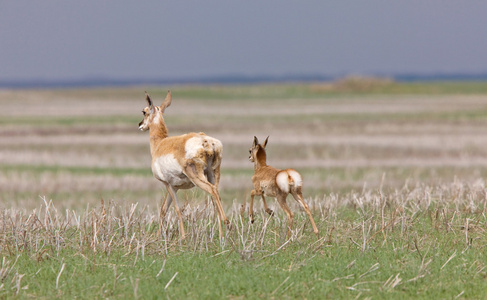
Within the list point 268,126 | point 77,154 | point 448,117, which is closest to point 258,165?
point 77,154

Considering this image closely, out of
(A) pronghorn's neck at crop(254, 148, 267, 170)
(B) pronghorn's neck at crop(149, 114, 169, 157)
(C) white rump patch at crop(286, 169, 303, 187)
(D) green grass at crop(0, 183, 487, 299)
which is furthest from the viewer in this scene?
(B) pronghorn's neck at crop(149, 114, 169, 157)

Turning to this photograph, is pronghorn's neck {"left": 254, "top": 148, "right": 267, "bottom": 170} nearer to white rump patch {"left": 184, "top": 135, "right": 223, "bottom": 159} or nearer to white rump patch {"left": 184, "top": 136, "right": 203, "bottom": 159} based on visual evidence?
white rump patch {"left": 184, "top": 135, "right": 223, "bottom": 159}

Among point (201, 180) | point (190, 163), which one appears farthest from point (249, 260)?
point (190, 163)

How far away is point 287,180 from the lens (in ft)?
27.2

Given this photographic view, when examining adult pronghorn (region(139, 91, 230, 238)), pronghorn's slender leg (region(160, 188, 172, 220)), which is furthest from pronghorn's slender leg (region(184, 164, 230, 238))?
pronghorn's slender leg (region(160, 188, 172, 220))

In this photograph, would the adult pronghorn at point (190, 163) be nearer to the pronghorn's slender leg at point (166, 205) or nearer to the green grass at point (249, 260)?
the pronghorn's slender leg at point (166, 205)

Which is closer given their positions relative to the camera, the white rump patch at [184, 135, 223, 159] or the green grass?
the green grass

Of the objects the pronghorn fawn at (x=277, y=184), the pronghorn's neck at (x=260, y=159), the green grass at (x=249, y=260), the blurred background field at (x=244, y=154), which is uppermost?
the pronghorn's neck at (x=260, y=159)

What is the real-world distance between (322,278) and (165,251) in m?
1.95

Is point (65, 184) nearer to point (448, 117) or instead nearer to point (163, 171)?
point (163, 171)

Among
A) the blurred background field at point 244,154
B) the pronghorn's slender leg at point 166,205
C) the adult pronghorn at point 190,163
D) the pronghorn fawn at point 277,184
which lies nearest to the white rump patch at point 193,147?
the adult pronghorn at point 190,163

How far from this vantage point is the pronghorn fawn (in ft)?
27.2

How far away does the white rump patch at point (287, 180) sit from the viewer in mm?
8273

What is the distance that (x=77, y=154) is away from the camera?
89.5ft
